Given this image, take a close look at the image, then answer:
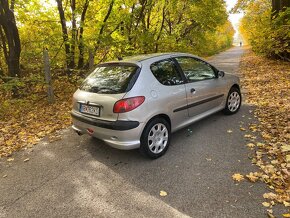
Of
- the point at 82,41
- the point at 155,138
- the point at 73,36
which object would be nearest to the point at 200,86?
the point at 155,138

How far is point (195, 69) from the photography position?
5.05m

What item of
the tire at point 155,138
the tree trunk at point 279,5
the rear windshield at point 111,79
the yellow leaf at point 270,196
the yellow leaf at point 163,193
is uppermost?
the tree trunk at point 279,5

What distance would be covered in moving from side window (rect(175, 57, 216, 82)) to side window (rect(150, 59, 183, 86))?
242 mm

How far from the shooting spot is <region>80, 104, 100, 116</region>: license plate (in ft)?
13.2

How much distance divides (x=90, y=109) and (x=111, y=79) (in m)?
0.61

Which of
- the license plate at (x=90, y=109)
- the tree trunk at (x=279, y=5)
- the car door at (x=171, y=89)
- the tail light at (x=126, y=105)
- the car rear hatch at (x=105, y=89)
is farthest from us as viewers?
the tree trunk at (x=279, y=5)

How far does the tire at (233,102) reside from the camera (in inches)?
231

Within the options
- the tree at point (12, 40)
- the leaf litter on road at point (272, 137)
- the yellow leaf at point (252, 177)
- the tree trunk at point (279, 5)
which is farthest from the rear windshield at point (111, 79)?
the tree trunk at point (279, 5)

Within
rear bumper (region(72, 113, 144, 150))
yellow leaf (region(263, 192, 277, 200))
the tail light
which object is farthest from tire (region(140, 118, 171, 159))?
yellow leaf (region(263, 192, 277, 200))

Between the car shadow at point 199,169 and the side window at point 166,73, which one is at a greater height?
the side window at point 166,73

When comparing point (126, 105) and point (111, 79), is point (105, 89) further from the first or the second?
point (126, 105)

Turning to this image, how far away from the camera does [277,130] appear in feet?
16.1

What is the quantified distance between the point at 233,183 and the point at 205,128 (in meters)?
2.05

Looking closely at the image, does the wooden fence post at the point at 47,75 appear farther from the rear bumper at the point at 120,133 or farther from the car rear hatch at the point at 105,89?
the rear bumper at the point at 120,133
